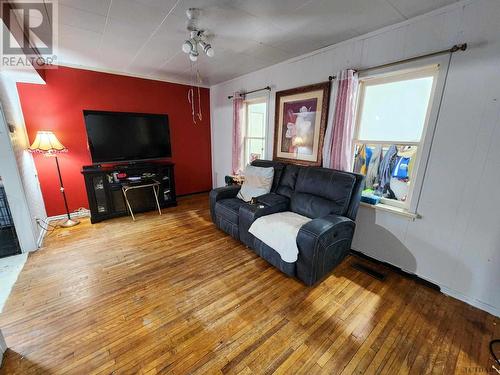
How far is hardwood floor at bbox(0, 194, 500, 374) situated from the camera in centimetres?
129

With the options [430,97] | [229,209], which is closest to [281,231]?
[229,209]

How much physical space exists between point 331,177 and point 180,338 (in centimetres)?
199

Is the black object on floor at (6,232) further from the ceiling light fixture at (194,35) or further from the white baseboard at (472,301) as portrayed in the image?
the white baseboard at (472,301)

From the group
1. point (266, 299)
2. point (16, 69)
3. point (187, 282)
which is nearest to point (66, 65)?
point (16, 69)

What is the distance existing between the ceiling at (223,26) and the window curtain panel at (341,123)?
446mm

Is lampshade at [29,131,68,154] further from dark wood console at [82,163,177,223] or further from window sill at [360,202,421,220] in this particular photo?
window sill at [360,202,421,220]

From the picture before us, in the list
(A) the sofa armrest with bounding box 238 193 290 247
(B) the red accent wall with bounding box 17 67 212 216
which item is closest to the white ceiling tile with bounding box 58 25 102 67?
(B) the red accent wall with bounding box 17 67 212 216

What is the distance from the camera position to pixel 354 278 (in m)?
2.07

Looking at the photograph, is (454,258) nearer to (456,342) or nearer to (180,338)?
(456,342)

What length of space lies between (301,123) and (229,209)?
1522mm

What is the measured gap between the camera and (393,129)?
212 cm

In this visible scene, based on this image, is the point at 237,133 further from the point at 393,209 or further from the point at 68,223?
the point at 68,223

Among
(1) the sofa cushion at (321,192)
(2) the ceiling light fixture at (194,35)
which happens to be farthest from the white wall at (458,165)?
(2) the ceiling light fixture at (194,35)

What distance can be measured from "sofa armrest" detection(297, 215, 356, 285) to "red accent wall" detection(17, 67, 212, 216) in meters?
3.33
